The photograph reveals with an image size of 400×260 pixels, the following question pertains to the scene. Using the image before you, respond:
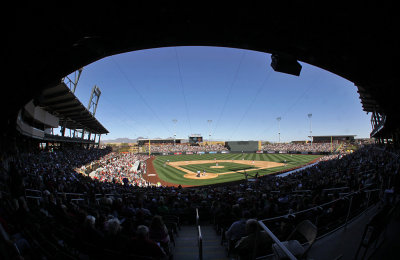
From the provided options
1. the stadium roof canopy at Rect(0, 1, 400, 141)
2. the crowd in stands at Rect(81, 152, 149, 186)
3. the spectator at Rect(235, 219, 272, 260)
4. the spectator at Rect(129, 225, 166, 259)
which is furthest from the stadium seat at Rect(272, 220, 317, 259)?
the crowd in stands at Rect(81, 152, 149, 186)

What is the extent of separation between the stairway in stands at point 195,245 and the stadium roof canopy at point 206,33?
6.13 meters

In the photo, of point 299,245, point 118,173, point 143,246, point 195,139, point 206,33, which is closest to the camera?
point 299,245

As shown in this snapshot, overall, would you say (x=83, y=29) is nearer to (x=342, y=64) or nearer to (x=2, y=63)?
(x=2, y=63)

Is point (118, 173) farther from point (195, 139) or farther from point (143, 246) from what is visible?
point (195, 139)

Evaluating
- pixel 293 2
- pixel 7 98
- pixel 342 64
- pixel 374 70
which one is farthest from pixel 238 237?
pixel 7 98

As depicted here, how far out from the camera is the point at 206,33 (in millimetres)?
6094

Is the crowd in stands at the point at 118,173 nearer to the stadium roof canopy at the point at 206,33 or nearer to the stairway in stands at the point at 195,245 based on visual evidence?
the stairway in stands at the point at 195,245

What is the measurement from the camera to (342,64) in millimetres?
6602

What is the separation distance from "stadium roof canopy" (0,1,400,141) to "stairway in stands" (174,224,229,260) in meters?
6.13

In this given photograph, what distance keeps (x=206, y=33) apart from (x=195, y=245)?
6.59 metres

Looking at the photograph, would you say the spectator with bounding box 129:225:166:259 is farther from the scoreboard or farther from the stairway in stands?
the scoreboard

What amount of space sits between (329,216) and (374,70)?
5784 millimetres

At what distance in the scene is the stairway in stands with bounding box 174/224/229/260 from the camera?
4.55m

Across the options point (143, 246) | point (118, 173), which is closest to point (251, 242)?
point (143, 246)
